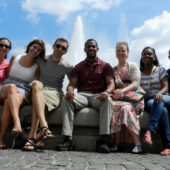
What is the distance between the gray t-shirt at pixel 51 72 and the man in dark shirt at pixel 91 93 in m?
0.23

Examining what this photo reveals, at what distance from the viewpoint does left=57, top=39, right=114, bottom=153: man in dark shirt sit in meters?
3.93

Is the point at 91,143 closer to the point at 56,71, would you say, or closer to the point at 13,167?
the point at 56,71

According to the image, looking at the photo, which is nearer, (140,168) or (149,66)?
(140,168)

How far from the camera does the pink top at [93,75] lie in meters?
4.52

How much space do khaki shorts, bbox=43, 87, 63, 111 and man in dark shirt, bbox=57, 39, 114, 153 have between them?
0.22 metres

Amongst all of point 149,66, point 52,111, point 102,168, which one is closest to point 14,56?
point 52,111

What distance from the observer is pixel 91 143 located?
14.0ft

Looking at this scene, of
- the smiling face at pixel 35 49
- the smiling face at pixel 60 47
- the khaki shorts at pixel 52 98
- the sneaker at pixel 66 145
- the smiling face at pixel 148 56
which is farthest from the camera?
the smiling face at pixel 148 56

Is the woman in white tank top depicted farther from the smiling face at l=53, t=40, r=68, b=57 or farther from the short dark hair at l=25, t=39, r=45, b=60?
the smiling face at l=53, t=40, r=68, b=57

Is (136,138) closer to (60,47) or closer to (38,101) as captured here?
(38,101)

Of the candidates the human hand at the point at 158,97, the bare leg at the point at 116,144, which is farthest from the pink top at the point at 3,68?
the human hand at the point at 158,97

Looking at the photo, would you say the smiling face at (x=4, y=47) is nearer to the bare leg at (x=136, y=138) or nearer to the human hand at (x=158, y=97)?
the bare leg at (x=136, y=138)

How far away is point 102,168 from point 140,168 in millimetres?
375

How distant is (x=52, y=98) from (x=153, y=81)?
1.85 m
